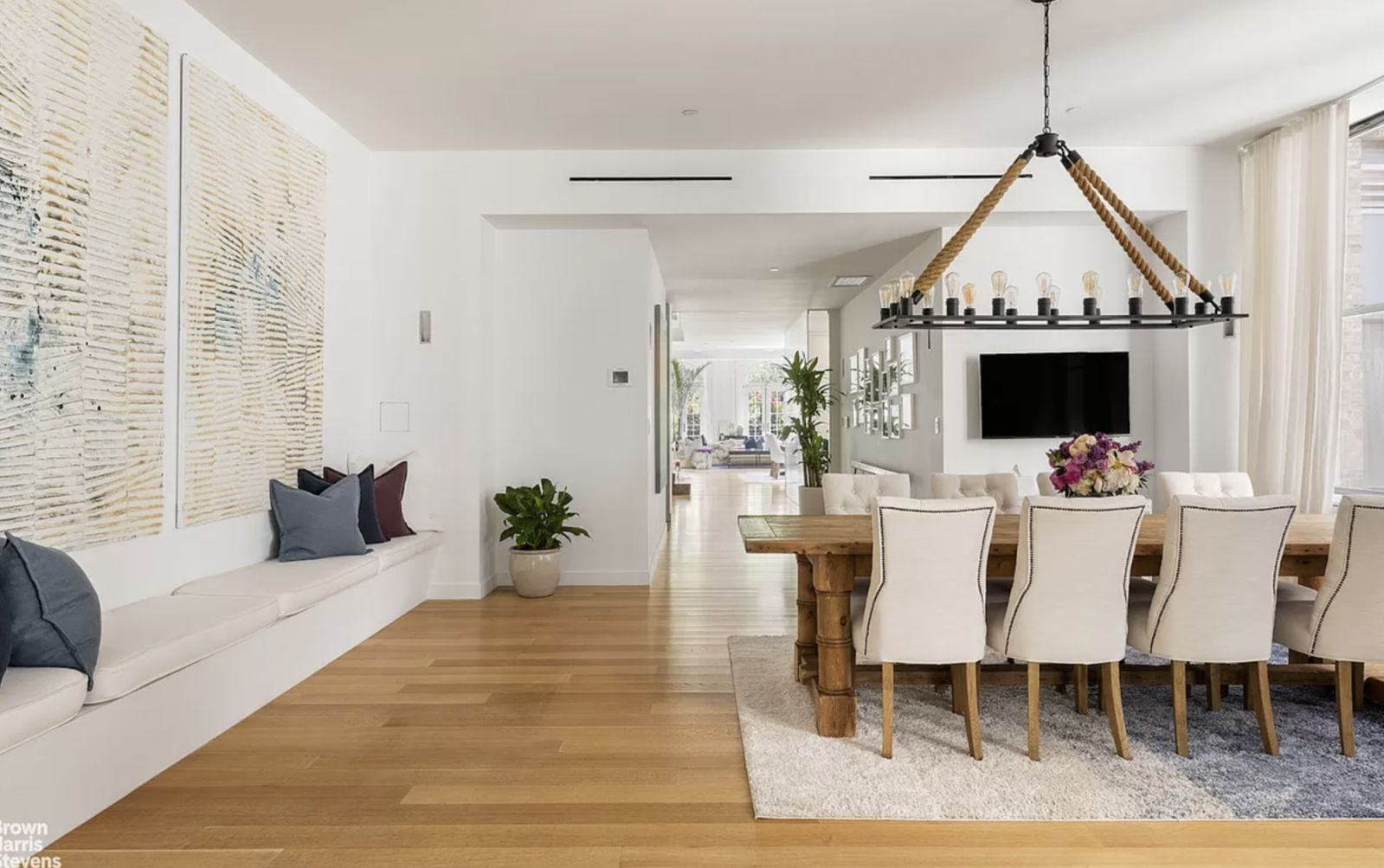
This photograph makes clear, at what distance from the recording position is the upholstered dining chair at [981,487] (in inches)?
158

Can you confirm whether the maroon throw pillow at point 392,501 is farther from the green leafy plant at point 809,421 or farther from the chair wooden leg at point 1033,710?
the green leafy plant at point 809,421

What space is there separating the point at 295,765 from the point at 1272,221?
5.99 meters

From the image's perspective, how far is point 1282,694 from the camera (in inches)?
133

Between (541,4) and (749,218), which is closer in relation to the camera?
(541,4)

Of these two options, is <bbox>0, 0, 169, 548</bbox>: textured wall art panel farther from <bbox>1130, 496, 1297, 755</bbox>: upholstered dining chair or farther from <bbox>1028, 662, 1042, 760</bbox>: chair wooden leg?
<bbox>1130, 496, 1297, 755</bbox>: upholstered dining chair

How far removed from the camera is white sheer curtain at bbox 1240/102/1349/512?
14.9 feet

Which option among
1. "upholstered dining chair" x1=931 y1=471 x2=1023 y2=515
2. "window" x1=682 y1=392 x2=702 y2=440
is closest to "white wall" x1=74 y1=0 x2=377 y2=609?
"upholstered dining chair" x1=931 y1=471 x2=1023 y2=515

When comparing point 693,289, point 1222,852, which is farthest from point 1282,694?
point 693,289

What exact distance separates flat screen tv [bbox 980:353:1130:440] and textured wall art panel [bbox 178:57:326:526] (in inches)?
176

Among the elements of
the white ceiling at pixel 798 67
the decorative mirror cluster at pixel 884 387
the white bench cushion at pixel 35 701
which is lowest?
the white bench cushion at pixel 35 701

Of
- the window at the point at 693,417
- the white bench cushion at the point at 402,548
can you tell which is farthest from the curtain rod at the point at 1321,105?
the window at the point at 693,417

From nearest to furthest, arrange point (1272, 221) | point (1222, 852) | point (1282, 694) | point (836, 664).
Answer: point (1222, 852), point (836, 664), point (1282, 694), point (1272, 221)

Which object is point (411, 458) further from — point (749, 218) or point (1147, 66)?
point (1147, 66)

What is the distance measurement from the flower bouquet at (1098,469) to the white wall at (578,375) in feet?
10.3
